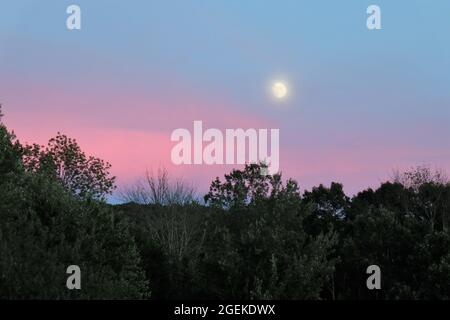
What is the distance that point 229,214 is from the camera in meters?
16.6

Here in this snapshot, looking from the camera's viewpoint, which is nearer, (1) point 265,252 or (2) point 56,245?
(2) point 56,245

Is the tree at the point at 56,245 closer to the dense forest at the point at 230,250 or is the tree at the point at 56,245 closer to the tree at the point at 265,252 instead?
the dense forest at the point at 230,250

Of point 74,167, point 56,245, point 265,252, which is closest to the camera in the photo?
point 56,245

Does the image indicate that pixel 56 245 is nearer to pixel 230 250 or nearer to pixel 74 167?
pixel 230 250

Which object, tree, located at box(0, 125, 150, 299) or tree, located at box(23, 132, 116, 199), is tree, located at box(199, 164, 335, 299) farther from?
tree, located at box(23, 132, 116, 199)

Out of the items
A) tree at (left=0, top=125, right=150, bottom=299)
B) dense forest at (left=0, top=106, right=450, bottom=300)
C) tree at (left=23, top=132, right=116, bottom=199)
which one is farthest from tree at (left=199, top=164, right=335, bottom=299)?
tree at (left=23, top=132, right=116, bottom=199)

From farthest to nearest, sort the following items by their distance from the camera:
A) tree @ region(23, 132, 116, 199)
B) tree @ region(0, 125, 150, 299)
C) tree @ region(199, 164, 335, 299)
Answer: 1. tree @ region(23, 132, 116, 199)
2. tree @ region(199, 164, 335, 299)
3. tree @ region(0, 125, 150, 299)

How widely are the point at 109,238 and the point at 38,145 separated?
32.0 m

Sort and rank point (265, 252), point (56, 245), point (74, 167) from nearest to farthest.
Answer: point (56, 245) → point (265, 252) → point (74, 167)

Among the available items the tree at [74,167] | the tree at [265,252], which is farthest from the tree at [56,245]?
the tree at [74,167]

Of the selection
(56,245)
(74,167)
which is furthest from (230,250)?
(74,167)
